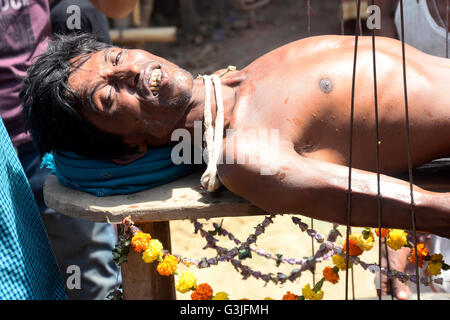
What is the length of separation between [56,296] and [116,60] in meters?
1.01

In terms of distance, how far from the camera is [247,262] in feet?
12.7

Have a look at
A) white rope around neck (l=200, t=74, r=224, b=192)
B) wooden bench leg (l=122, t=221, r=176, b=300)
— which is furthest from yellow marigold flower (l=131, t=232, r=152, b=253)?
white rope around neck (l=200, t=74, r=224, b=192)

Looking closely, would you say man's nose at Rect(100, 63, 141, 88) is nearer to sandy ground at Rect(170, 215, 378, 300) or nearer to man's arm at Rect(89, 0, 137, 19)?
man's arm at Rect(89, 0, 137, 19)

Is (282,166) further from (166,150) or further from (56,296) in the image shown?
(56,296)

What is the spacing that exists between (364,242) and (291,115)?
20.6 inches

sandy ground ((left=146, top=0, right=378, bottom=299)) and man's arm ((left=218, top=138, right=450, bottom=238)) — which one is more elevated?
man's arm ((left=218, top=138, right=450, bottom=238))

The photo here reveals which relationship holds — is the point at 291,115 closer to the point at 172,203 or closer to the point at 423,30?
the point at 172,203

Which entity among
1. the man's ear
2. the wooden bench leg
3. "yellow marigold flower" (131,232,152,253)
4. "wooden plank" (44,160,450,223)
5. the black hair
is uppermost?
the black hair

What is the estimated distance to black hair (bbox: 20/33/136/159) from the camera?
2.30 metres

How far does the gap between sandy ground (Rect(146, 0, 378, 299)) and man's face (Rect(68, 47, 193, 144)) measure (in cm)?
160

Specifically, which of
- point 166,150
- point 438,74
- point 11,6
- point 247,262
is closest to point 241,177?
point 166,150

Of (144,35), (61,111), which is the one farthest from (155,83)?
(144,35)

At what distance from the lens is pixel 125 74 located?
2225mm

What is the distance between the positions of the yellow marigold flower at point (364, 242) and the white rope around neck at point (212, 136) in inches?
21.2
